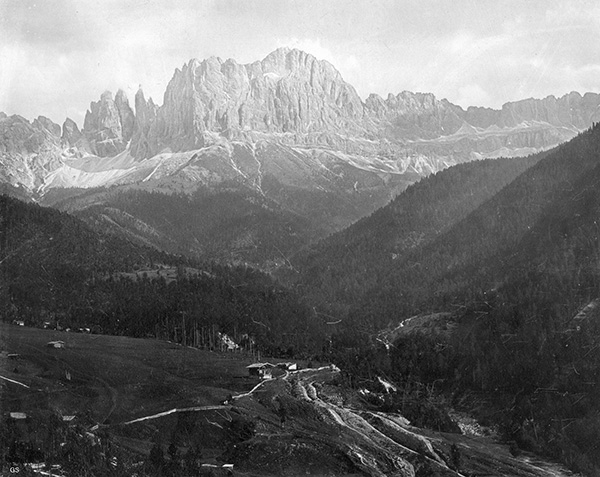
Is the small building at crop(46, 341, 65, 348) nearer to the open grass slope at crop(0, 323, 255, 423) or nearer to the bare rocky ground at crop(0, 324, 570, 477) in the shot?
the open grass slope at crop(0, 323, 255, 423)

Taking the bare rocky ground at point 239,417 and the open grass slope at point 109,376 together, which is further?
the open grass slope at point 109,376

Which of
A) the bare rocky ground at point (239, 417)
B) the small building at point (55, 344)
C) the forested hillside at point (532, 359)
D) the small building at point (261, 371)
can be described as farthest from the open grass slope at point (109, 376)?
the forested hillside at point (532, 359)

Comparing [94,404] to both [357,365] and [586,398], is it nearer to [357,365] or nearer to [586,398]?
[357,365]

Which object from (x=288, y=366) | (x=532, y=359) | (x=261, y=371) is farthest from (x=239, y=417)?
(x=532, y=359)

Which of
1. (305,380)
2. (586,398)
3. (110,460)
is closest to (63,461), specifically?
(110,460)

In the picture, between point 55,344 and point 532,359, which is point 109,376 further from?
point 532,359

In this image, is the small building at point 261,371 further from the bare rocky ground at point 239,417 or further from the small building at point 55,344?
the small building at point 55,344
